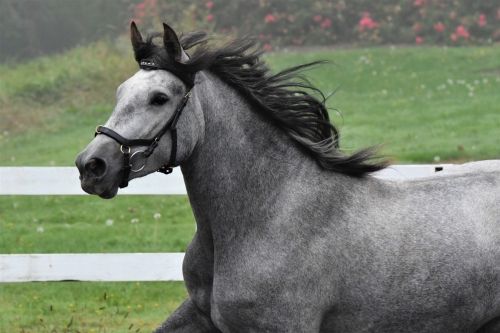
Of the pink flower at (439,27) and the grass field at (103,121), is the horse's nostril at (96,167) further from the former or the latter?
the pink flower at (439,27)

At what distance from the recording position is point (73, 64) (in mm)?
14617

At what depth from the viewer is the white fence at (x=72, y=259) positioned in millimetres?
5449

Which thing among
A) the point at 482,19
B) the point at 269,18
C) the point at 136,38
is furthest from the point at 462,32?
the point at 136,38

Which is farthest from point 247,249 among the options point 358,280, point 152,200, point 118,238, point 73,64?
point 73,64

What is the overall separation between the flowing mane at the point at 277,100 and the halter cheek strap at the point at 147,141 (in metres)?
0.27

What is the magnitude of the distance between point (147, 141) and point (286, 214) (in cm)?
67

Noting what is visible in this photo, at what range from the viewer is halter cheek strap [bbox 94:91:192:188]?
3048 millimetres

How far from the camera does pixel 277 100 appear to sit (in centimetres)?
351

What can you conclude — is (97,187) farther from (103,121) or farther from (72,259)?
(103,121)

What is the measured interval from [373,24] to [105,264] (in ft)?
41.8

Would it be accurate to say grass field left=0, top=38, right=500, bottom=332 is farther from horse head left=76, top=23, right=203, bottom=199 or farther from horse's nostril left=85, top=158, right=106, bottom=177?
horse's nostril left=85, top=158, right=106, bottom=177

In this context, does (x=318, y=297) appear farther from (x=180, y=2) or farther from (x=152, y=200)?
(x=180, y=2)

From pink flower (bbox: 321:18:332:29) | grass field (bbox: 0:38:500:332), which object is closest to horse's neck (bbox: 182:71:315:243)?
grass field (bbox: 0:38:500:332)

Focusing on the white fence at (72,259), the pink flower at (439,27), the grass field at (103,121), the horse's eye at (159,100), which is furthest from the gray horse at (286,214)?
the pink flower at (439,27)
